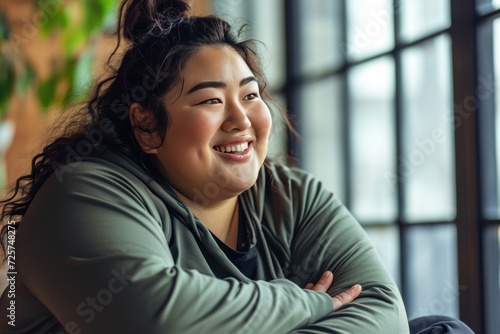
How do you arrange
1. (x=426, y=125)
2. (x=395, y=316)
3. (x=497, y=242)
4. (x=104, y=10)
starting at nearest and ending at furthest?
(x=395, y=316) → (x=497, y=242) → (x=426, y=125) → (x=104, y=10)

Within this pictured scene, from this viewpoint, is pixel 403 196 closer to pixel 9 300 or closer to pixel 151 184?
pixel 151 184

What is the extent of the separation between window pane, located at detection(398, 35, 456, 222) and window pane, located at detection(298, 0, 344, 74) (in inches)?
19.2

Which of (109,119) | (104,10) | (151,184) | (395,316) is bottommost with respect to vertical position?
(395,316)

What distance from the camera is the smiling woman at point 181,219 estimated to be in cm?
129

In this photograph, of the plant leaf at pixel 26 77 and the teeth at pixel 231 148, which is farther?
the plant leaf at pixel 26 77

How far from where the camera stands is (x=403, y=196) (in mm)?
2336

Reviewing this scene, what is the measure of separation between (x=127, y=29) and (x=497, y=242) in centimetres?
101

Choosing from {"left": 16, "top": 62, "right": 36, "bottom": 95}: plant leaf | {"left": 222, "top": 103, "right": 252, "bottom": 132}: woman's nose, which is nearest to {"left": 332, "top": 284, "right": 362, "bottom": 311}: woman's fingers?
{"left": 222, "top": 103, "right": 252, "bottom": 132}: woman's nose

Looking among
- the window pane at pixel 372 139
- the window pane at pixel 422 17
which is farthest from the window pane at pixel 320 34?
the window pane at pixel 422 17

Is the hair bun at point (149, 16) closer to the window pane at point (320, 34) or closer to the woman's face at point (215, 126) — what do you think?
the woman's face at point (215, 126)

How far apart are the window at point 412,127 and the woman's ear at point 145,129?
824 millimetres

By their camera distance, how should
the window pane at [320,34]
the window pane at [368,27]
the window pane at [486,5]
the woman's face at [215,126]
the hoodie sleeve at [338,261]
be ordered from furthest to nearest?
the window pane at [320,34]
the window pane at [368,27]
the window pane at [486,5]
the woman's face at [215,126]
the hoodie sleeve at [338,261]

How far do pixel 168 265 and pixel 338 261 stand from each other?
38cm

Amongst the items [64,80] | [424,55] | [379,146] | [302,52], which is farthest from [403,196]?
[64,80]
